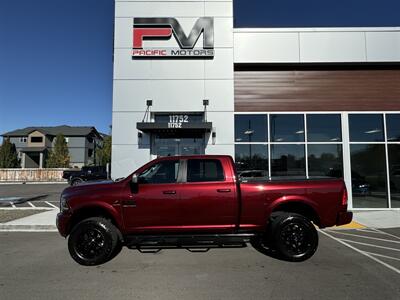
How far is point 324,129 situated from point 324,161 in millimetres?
1343

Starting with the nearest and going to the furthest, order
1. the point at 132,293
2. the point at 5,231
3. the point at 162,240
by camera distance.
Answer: the point at 132,293
the point at 162,240
the point at 5,231

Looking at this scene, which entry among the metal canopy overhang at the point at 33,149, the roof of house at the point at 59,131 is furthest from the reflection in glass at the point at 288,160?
the roof of house at the point at 59,131

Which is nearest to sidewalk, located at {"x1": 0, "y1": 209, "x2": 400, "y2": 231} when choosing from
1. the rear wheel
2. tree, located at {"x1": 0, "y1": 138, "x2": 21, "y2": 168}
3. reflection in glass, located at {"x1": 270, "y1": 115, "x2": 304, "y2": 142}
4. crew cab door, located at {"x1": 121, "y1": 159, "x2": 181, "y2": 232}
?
reflection in glass, located at {"x1": 270, "y1": 115, "x2": 304, "y2": 142}

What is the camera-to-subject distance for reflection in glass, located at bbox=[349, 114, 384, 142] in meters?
13.0

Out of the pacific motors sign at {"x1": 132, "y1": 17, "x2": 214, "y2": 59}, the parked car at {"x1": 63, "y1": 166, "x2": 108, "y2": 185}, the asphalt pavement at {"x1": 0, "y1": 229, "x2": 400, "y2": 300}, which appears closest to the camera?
the asphalt pavement at {"x1": 0, "y1": 229, "x2": 400, "y2": 300}

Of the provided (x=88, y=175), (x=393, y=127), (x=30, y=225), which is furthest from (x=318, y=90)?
(x=88, y=175)

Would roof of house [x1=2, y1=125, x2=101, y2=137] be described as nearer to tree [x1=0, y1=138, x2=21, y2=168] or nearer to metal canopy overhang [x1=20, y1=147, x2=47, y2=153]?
metal canopy overhang [x1=20, y1=147, x2=47, y2=153]

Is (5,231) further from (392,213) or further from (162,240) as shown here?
(392,213)

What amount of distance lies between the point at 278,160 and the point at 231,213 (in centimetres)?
737

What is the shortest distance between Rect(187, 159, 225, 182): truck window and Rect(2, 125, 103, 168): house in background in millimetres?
53482

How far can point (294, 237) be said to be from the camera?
5.96m

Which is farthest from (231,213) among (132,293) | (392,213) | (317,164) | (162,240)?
(392,213)

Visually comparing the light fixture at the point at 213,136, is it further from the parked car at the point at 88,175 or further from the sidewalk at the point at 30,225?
the parked car at the point at 88,175

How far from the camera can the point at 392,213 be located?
38.8 ft
